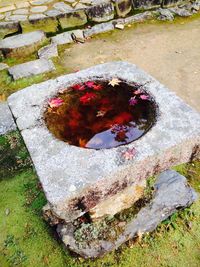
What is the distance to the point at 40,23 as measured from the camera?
659 cm

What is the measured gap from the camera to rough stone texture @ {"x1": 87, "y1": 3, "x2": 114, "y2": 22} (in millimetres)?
6816

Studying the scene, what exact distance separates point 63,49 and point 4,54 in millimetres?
1127

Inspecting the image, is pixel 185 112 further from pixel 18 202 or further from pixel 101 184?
pixel 18 202

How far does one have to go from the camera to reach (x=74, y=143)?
2.40m

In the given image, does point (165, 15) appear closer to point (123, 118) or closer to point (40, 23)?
point (40, 23)

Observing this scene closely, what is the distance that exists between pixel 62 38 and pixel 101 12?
3.60ft

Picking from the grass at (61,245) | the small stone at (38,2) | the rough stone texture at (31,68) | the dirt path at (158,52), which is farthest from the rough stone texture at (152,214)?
the small stone at (38,2)

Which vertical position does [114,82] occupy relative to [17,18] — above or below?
above

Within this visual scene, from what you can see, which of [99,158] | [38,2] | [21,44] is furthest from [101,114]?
[38,2]

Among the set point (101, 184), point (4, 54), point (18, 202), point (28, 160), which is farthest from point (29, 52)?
point (101, 184)

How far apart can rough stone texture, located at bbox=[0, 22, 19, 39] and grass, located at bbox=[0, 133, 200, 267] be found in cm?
413

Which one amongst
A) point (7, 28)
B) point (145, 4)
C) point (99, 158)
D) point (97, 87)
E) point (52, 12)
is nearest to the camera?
point (99, 158)

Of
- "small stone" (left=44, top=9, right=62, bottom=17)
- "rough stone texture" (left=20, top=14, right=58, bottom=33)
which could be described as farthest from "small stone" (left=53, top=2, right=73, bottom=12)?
"rough stone texture" (left=20, top=14, right=58, bottom=33)

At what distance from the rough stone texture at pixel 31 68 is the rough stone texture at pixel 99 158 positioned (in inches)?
115
